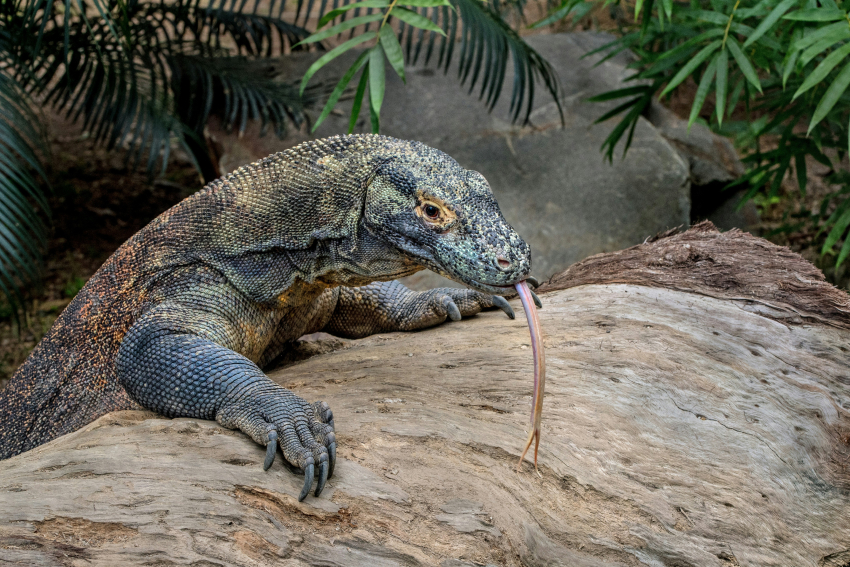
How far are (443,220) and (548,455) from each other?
91 centimetres

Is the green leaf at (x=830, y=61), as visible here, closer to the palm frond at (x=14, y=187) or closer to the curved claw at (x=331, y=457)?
the curved claw at (x=331, y=457)

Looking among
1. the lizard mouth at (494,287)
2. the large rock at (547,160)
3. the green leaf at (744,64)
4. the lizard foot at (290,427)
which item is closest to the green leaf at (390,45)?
the lizard mouth at (494,287)

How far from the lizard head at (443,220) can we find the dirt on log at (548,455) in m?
0.59

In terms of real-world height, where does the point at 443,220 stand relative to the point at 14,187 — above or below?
above

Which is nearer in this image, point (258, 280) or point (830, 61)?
point (258, 280)

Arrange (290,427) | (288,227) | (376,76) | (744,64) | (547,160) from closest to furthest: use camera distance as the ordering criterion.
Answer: (290,427) < (288,227) < (376,76) < (744,64) < (547,160)

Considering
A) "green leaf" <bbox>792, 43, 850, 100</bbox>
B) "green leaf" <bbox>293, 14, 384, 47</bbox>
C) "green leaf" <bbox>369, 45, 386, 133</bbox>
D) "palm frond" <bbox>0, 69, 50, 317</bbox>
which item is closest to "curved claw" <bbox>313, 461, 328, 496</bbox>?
"green leaf" <bbox>369, 45, 386, 133</bbox>

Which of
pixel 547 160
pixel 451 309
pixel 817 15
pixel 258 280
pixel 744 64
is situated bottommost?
pixel 451 309

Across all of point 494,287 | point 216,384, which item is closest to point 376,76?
point 494,287

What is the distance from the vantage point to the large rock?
6.96 metres

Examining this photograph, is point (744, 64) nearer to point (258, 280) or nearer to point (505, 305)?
point (505, 305)

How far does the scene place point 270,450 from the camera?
7.35 feet

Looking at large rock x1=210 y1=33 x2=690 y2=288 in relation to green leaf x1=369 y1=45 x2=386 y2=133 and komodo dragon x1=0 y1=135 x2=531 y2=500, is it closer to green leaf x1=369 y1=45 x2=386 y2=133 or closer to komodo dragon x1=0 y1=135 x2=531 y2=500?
green leaf x1=369 y1=45 x2=386 y2=133

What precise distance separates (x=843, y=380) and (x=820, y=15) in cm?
196
